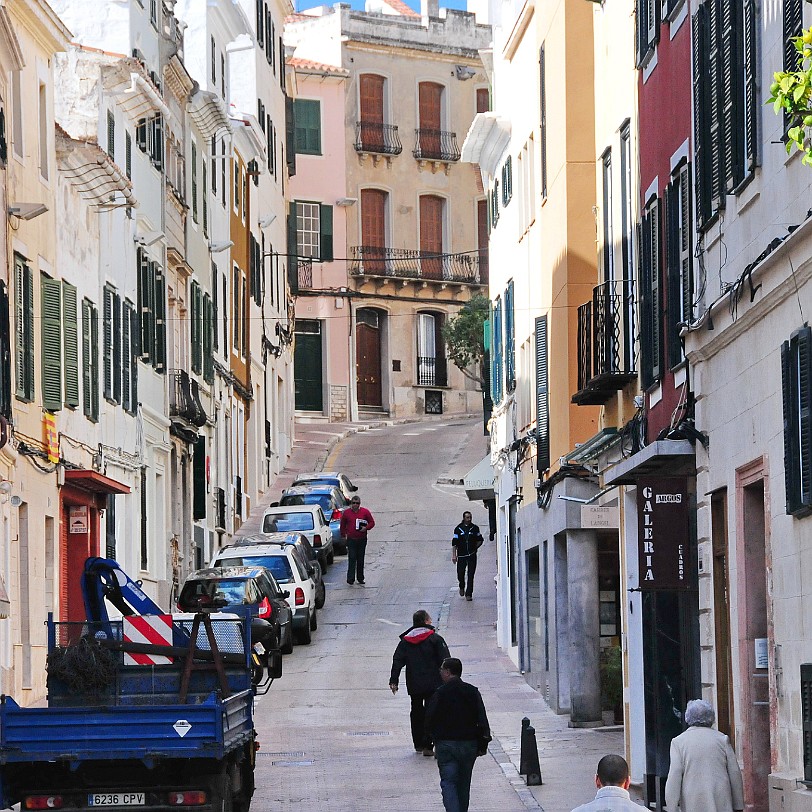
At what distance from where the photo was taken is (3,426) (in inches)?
975

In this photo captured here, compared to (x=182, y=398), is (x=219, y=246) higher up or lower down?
higher up

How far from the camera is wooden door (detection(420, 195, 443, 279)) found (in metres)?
Answer: 80.3

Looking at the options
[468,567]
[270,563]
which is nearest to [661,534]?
[270,563]

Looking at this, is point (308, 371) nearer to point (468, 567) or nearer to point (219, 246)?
point (219, 246)

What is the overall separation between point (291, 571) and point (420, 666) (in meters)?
12.3

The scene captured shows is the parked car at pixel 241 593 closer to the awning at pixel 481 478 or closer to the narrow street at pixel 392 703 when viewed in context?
the narrow street at pixel 392 703

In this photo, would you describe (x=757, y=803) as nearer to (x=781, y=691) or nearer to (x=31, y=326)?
(x=781, y=691)

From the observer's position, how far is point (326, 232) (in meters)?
76.4

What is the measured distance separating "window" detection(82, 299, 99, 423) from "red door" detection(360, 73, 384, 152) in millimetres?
48986

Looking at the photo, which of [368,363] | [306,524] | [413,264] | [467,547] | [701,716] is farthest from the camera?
[413,264]

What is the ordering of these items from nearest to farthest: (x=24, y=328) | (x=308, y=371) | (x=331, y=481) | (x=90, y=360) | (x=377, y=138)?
1. (x=24, y=328)
2. (x=90, y=360)
3. (x=331, y=481)
4. (x=308, y=371)
5. (x=377, y=138)

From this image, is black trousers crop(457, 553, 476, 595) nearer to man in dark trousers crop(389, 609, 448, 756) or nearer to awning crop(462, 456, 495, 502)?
awning crop(462, 456, 495, 502)

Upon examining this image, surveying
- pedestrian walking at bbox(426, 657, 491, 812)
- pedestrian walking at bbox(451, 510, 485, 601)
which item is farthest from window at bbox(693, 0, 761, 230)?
pedestrian walking at bbox(451, 510, 485, 601)

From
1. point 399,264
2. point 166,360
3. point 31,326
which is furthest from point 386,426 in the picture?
point 31,326
